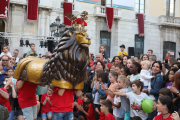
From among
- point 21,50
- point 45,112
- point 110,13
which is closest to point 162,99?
point 45,112

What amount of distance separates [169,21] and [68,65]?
58.5ft

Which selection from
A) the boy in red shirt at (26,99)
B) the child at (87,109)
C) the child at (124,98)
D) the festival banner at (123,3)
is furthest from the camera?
the festival banner at (123,3)

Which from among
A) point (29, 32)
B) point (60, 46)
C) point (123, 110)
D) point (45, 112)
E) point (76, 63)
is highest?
point (29, 32)

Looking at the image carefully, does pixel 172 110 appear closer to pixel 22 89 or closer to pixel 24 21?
pixel 22 89

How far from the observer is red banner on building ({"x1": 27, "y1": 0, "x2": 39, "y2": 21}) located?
15.3 meters

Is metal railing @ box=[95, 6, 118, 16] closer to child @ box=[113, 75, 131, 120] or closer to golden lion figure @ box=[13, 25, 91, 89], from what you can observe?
child @ box=[113, 75, 131, 120]

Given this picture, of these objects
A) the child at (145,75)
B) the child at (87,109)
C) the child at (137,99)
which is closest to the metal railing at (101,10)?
the child at (87,109)

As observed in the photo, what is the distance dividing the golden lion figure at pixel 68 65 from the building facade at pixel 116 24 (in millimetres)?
10687

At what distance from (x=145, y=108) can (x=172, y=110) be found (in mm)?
817

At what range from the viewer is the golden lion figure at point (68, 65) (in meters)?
4.21

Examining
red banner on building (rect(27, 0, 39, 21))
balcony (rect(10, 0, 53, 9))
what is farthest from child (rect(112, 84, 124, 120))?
balcony (rect(10, 0, 53, 9))

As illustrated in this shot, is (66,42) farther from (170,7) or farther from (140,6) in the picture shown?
(170,7)

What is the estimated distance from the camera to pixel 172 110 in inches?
159

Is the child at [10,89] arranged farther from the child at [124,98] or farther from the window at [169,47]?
the window at [169,47]
